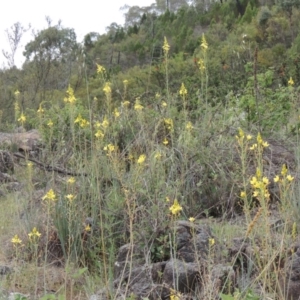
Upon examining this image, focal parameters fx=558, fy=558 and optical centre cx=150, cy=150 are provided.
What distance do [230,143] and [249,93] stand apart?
157 cm

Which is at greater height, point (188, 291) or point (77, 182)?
point (77, 182)

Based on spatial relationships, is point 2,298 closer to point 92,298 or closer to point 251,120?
point 92,298

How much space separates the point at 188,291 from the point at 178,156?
5.32 feet

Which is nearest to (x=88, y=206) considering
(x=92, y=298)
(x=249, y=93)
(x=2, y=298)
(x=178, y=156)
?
(x=178, y=156)

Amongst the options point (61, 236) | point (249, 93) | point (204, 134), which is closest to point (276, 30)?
point (249, 93)

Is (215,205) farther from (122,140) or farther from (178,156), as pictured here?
(122,140)

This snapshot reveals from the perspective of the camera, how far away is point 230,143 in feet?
13.6

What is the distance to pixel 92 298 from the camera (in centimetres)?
232

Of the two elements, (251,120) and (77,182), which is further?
(251,120)

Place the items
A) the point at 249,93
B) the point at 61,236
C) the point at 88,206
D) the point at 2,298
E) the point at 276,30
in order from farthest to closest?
the point at 276,30
the point at 249,93
the point at 88,206
the point at 61,236
the point at 2,298

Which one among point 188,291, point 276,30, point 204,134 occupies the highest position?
point 276,30

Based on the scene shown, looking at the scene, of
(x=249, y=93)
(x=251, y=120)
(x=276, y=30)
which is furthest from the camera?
(x=276, y=30)

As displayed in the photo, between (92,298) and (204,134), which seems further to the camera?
(204,134)

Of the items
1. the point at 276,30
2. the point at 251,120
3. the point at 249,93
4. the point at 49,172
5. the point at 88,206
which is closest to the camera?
the point at 88,206
